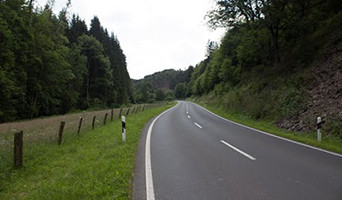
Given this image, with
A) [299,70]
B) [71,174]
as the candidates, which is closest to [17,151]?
[71,174]

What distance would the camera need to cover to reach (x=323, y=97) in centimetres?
1066

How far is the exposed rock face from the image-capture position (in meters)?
9.59

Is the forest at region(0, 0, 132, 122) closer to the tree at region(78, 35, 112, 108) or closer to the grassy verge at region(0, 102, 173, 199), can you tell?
the tree at region(78, 35, 112, 108)

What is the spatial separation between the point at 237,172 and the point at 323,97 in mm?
8990

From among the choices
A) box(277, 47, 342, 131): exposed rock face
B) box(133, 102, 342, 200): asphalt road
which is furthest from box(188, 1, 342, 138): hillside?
box(133, 102, 342, 200): asphalt road

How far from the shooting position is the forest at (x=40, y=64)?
798 inches

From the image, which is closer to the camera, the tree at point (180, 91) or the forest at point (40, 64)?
the forest at point (40, 64)

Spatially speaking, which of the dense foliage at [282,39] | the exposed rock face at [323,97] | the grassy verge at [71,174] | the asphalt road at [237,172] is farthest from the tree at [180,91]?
the grassy verge at [71,174]

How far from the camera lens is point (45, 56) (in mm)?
26484

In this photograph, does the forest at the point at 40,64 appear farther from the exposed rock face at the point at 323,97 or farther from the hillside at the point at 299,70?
the exposed rock face at the point at 323,97

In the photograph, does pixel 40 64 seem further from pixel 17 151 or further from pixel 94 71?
pixel 17 151

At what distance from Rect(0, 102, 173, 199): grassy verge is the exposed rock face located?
8.90 meters

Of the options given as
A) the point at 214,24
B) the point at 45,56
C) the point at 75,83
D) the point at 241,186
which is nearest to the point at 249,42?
the point at 214,24

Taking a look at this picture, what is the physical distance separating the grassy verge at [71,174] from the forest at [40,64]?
16.9 meters
